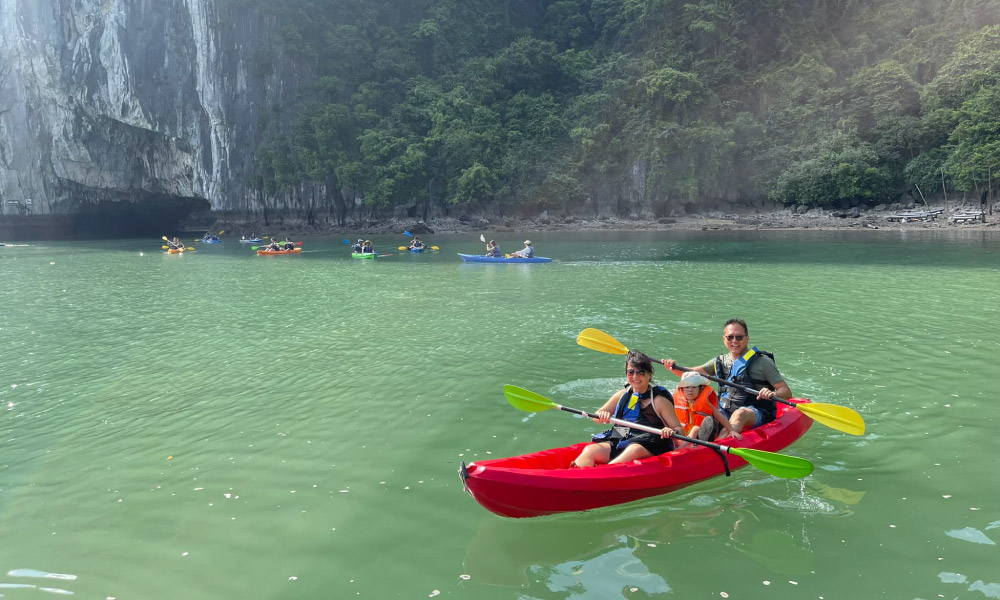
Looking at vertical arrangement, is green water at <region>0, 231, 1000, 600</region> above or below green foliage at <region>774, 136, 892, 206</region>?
below

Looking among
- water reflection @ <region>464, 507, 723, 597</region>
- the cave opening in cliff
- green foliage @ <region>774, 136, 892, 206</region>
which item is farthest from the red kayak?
the cave opening in cliff

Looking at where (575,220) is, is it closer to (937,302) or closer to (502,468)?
(937,302)

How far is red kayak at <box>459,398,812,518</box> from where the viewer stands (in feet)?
14.5

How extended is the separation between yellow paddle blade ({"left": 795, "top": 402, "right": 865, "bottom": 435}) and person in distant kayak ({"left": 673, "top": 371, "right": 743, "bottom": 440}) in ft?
2.41

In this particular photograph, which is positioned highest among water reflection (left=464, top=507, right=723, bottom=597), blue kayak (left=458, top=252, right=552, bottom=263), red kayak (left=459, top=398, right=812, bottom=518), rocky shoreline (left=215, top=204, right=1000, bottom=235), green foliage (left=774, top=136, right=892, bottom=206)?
green foliage (left=774, top=136, right=892, bottom=206)

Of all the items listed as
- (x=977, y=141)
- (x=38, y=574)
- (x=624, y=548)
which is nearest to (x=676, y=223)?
(x=977, y=141)

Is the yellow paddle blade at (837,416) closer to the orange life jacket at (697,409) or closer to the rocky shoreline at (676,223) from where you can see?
the orange life jacket at (697,409)

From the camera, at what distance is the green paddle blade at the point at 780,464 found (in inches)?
187

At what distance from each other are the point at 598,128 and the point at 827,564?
4967 cm

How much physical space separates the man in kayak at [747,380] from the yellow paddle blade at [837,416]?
0.78 ft

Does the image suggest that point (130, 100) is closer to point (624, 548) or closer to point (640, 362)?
point (640, 362)

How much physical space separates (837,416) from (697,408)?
1277 millimetres

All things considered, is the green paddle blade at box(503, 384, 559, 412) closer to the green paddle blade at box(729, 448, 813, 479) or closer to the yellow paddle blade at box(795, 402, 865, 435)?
the green paddle blade at box(729, 448, 813, 479)

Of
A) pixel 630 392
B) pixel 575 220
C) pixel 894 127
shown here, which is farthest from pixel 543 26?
pixel 630 392
